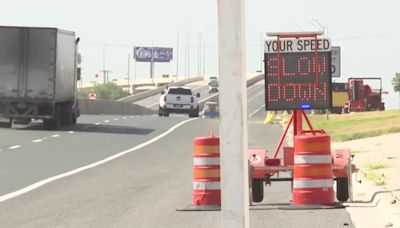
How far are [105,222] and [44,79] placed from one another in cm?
2042

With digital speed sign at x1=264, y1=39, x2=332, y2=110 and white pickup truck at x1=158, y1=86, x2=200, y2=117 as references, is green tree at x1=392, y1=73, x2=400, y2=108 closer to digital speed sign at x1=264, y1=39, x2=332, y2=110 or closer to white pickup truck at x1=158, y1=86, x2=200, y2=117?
white pickup truck at x1=158, y1=86, x2=200, y2=117

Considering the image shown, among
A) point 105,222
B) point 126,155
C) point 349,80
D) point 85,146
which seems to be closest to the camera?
point 105,222

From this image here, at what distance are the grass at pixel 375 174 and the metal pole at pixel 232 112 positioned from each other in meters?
8.37

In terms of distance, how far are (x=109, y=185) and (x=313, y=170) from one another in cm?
497

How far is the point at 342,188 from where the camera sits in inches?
455

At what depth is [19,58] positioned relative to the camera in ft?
96.8

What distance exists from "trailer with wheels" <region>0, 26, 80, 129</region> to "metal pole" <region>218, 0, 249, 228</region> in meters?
24.9

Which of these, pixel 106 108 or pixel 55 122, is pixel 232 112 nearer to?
pixel 55 122

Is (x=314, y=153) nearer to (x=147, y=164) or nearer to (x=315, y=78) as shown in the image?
(x=315, y=78)

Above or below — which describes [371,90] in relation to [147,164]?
above

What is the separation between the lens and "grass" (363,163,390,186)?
13512 millimetres

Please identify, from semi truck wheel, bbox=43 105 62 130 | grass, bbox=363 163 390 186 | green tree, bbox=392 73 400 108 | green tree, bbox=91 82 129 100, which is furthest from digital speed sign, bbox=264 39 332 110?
green tree, bbox=91 82 129 100

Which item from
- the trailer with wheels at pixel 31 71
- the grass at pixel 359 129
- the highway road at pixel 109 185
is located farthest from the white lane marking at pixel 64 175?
the grass at pixel 359 129

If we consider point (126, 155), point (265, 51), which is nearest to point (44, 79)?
point (126, 155)
